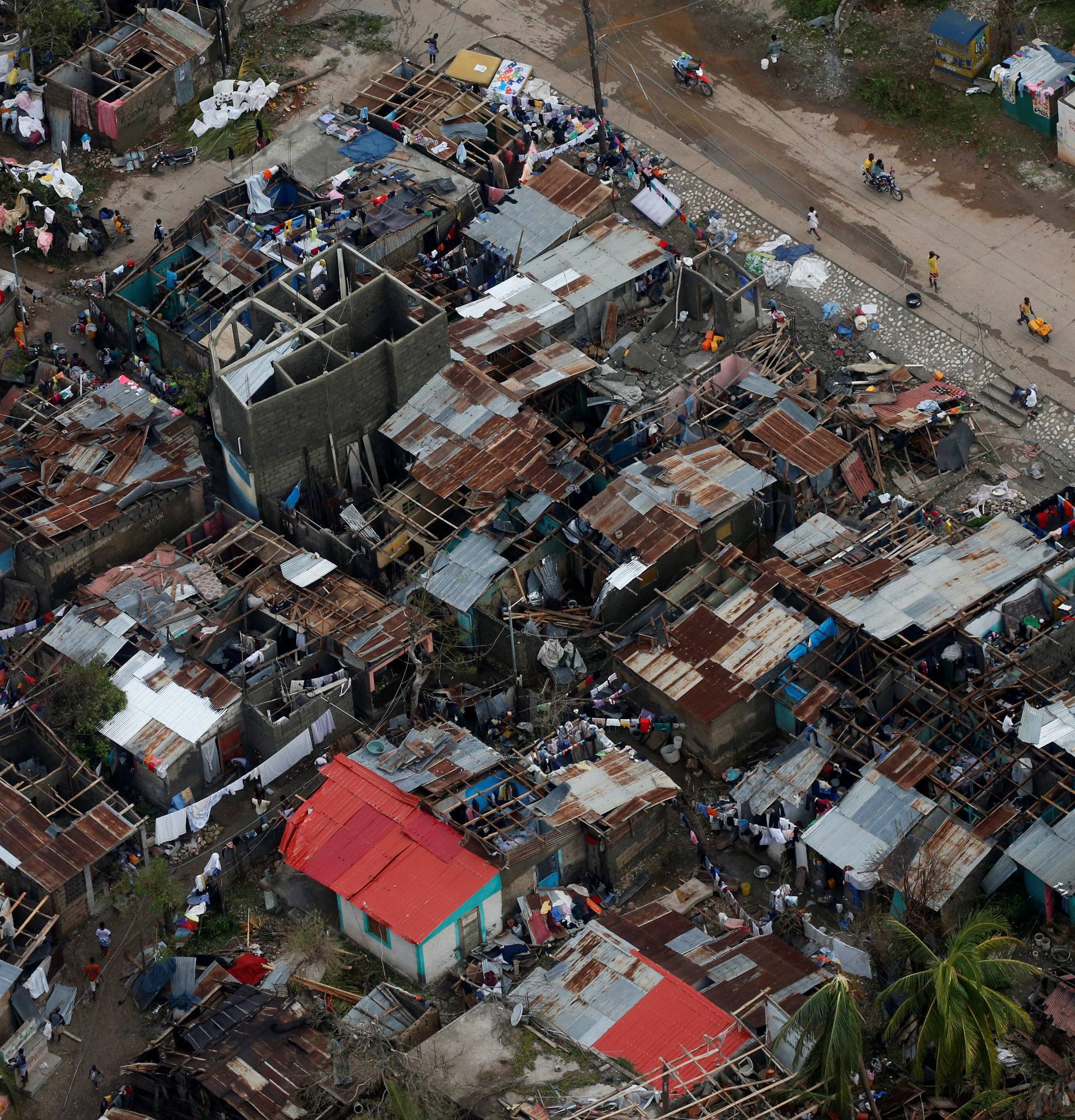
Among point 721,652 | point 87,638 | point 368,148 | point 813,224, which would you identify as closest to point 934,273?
point 813,224

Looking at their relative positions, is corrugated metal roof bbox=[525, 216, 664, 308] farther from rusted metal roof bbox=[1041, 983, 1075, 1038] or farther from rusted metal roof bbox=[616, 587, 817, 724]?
rusted metal roof bbox=[1041, 983, 1075, 1038]

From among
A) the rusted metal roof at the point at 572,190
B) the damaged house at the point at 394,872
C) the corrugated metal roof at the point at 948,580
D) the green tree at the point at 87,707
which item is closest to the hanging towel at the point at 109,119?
the rusted metal roof at the point at 572,190

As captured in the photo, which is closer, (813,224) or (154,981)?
(154,981)

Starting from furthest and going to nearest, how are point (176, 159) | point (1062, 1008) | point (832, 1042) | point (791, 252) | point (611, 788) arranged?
point (176, 159), point (791, 252), point (611, 788), point (1062, 1008), point (832, 1042)

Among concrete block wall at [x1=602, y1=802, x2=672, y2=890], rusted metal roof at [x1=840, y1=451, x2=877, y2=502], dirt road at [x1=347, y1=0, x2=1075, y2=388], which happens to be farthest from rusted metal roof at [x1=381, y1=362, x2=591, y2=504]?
dirt road at [x1=347, y1=0, x2=1075, y2=388]

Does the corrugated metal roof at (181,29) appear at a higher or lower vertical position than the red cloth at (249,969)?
higher

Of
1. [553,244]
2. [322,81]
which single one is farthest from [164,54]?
[553,244]

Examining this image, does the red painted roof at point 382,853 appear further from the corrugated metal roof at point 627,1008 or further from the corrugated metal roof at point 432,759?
the corrugated metal roof at point 627,1008

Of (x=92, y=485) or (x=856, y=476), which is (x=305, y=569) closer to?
(x=92, y=485)
